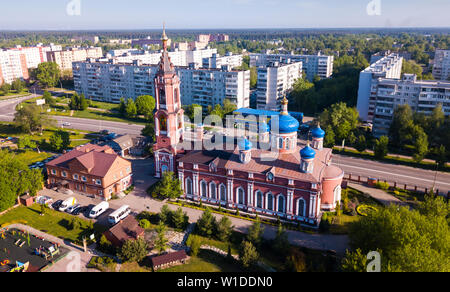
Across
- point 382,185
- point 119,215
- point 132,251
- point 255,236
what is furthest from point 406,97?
point 132,251

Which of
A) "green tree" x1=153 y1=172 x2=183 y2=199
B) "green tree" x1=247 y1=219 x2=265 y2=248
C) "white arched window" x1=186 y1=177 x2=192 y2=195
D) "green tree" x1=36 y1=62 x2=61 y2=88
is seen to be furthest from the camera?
"green tree" x1=36 y1=62 x2=61 y2=88

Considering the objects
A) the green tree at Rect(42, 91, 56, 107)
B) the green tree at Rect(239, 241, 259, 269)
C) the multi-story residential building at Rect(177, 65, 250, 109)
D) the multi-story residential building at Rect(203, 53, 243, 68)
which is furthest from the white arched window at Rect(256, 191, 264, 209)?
the green tree at Rect(42, 91, 56, 107)

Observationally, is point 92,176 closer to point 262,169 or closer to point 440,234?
point 262,169

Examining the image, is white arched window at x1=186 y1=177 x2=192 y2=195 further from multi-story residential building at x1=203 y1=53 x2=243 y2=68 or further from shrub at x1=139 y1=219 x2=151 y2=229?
multi-story residential building at x1=203 y1=53 x2=243 y2=68

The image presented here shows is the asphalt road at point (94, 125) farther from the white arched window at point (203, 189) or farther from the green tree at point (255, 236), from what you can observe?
the green tree at point (255, 236)

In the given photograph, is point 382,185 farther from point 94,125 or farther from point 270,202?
point 94,125

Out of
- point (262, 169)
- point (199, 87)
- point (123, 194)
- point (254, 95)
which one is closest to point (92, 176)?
point (123, 194)
